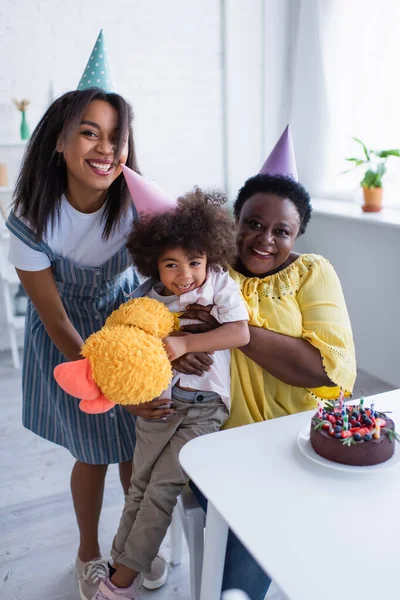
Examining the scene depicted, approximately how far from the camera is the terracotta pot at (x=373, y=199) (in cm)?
296

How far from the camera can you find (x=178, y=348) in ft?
3.43

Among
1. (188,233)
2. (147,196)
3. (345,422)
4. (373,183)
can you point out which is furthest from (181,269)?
(373,183)

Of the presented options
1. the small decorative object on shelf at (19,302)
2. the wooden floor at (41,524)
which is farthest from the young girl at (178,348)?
the small decorative object on shelf at (19,302)

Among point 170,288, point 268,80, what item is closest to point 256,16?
point 268,80

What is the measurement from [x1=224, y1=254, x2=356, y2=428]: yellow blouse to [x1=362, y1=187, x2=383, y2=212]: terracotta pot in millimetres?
1797

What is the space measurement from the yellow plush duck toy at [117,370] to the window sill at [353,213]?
199cm

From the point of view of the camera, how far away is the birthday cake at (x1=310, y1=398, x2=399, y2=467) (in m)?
0.89

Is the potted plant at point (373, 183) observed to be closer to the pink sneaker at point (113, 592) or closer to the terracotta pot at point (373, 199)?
the terracotta pot at point (373, 199)

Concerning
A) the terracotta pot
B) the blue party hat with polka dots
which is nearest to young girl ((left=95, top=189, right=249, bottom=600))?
the blue party hat with polka dots

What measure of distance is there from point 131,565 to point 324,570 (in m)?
0.61

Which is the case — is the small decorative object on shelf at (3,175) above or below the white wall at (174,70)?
below

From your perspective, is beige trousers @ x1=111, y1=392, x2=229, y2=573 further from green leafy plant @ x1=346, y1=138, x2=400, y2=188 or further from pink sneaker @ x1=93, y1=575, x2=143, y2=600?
green leafy plant @ x1=346, y1=138, x2=400, y2=188

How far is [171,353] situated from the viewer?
1.03 m

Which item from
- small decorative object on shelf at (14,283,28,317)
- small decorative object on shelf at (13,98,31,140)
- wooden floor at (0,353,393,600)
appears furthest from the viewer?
small decorative object on shelf at (14,283,28,317)
